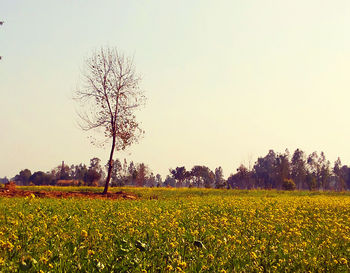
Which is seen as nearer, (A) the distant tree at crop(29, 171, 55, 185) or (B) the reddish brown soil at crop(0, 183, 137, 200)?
(B) the reddish brown soil at crop(0, 183, 137, 200)

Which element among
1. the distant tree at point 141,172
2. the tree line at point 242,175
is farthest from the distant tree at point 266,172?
the distant tree at point 141,172

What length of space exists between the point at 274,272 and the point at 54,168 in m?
147

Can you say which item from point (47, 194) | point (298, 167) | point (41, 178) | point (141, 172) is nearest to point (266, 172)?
point (298, 167)

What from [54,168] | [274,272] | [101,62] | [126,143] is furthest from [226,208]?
[54,168]

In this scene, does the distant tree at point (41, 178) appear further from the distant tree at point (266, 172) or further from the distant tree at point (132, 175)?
the distant tree at point (266, 172)

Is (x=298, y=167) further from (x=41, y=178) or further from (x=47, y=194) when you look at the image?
(x=47, y=194)

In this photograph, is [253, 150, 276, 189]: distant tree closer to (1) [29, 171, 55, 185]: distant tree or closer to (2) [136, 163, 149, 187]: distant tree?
(2) [136, 163, 149, 187]: distant tree

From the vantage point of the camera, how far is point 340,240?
33.9 ft

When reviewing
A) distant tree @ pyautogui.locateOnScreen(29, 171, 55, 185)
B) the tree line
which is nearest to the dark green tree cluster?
the tree line

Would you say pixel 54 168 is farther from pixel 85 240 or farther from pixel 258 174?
pixel 85 240

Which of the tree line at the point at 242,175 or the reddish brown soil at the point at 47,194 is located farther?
the tree line at the point at 242,175

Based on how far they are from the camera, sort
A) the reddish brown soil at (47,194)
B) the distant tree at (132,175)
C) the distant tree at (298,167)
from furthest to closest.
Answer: the distant tree at (298,167) → the distant tree at (132,175) → the reddish brown soil at (47,194)

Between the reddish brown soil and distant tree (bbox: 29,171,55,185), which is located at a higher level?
distant tree (bbox: 29,171,55,185)

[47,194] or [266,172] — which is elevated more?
[266,172]
